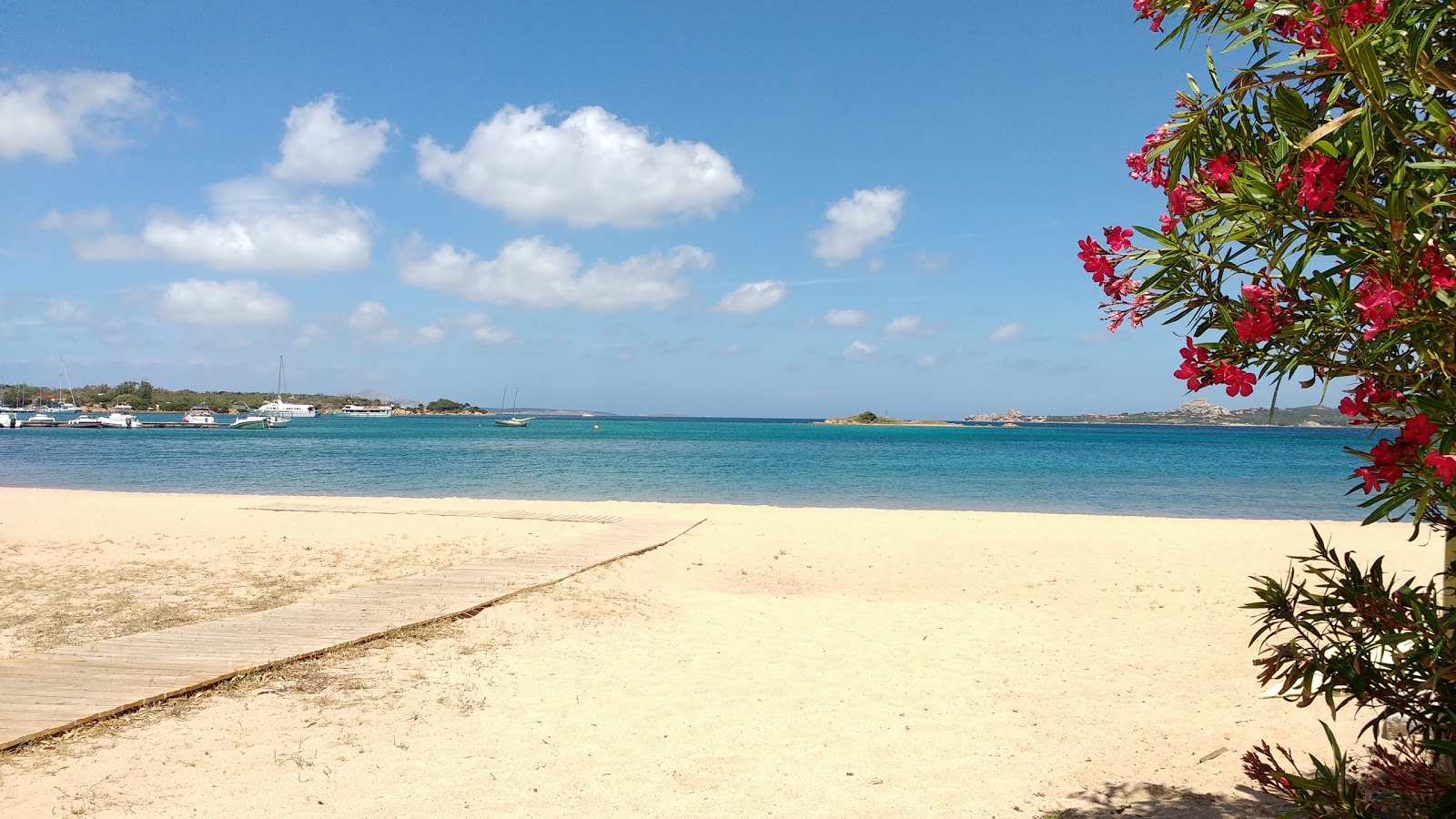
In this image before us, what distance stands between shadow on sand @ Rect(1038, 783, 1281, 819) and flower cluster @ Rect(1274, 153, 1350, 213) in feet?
11.3

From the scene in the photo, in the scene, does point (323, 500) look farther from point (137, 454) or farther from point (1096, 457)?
point (1096, 457)

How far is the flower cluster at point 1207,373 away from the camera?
7.45 ft

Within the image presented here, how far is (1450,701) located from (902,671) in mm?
4658

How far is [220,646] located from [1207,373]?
6924mm

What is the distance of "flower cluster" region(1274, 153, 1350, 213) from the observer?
79.7 inches

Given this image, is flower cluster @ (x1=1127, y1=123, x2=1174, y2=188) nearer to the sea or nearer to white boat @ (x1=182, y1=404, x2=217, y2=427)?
the sea

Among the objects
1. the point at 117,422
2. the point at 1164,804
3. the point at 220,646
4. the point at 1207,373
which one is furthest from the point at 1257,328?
the point at 117,422

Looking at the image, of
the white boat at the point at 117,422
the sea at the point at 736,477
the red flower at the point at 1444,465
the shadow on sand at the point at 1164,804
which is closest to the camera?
the red flower at the point at 1444,465

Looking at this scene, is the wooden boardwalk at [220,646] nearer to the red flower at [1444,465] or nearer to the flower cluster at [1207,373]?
the flower cluster at [1207,373]

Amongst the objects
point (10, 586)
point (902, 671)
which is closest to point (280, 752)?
point (902, 671)

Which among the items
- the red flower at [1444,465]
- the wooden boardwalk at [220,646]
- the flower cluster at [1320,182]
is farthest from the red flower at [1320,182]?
the wooden boardwalk at [220,646]

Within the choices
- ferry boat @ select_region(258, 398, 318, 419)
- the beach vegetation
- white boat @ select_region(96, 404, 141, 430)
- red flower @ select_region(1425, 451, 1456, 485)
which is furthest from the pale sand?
ferry boat @ select_region(258, 398, 318, 419)

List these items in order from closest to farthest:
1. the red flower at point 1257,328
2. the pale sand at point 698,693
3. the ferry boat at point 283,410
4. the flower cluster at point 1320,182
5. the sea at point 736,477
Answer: the flower cluster at point 1320,182
the red flower at point 1257,328
the pale sand at point 698,693
the sea at point 736,477
the ferry boat at point 283,410

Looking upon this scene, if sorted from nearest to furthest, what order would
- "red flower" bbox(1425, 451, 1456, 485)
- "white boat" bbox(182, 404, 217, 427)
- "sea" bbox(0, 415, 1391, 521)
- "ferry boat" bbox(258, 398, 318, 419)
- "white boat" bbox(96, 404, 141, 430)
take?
"red flower" bbox(1425, 451, 1456, 485)
"sea" bbox(0, 415, 1391, 521)
"white boat" bbox(96, 404, 141, 430)
"white boat" bbox(182, 404, 217, 427)
"ferry boat" bbox(258, 398, 318, 419)
